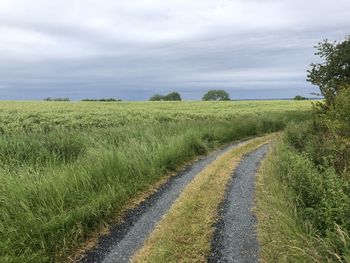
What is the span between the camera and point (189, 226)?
6328 mm

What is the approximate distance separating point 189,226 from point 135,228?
0.90m

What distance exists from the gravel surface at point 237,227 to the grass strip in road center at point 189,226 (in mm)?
135

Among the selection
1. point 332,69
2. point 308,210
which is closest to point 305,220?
point 308,210

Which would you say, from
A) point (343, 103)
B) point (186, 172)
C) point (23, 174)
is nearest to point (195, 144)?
point (186, 172)

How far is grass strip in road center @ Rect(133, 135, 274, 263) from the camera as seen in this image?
5.37 m

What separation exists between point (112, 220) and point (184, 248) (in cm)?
181

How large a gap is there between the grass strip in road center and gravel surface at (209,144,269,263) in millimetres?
135

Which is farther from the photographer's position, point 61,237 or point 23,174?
point 23,174

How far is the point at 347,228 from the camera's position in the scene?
4.54 m

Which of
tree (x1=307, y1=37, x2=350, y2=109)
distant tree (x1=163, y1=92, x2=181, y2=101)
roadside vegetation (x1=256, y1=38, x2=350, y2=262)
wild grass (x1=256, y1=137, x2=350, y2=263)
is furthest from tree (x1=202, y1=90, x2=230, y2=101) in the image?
wild grass (x1=256, y1=137, x2=350, y2=263)

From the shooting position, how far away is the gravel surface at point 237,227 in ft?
17.6

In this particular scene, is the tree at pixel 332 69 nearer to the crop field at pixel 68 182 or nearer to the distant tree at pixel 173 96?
the crop field at pixel 68 182

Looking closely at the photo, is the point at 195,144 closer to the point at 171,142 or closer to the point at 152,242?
the point at 171,142

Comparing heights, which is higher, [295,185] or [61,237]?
[295,185]
